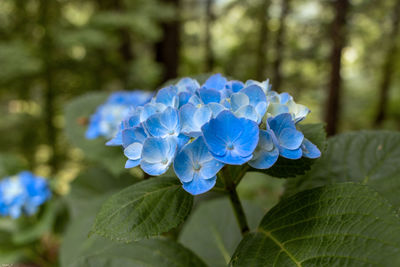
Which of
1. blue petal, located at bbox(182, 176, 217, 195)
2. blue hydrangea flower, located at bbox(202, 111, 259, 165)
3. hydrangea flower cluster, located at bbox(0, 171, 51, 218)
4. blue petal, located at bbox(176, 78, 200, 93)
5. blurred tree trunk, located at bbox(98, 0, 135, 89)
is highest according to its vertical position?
blue petal, located at bbox(176, 78, 200, 93)

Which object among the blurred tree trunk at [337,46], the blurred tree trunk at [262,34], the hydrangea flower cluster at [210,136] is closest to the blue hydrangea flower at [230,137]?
the hydrangea flower cluster at [210,136]

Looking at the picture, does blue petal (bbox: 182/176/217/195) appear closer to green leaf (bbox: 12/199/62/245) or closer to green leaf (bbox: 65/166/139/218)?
green leaf (bbox: 65/166/139/218)

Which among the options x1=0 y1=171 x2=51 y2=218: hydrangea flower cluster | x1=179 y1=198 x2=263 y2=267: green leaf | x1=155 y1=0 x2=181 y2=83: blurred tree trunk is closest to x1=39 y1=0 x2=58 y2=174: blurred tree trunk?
x1=0 y1=171 x2=51 y2=218: hydrangea flower cluster

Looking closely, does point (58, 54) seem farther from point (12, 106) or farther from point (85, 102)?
point (12, 106)

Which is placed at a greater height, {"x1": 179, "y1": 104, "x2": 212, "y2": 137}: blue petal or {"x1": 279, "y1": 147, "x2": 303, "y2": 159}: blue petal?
{"x1": 179, "y1": 104, "x2": 212, "y2": 137}: blue petal

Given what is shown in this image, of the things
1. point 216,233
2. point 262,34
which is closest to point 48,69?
point 216,233

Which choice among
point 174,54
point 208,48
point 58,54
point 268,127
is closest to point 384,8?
point 208,48

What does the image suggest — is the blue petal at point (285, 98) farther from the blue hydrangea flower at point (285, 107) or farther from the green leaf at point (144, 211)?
the green leaf at point (144, 211)

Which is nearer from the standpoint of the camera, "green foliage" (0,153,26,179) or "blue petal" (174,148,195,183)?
"blue petal" (174,148,195,183)
